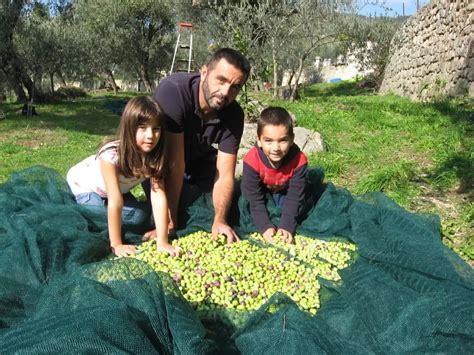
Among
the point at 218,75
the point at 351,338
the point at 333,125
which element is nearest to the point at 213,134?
the point at 218,75

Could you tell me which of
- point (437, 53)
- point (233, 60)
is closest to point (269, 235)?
point (233, 60)

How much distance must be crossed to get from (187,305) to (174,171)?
5.72 feet

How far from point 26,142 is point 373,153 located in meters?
7.89

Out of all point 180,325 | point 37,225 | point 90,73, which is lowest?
point 180,325

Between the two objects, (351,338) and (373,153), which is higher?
(373,153)

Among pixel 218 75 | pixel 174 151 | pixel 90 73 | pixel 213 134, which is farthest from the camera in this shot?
pixel 90 73

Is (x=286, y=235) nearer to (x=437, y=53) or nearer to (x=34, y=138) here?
(x=34, y=138)

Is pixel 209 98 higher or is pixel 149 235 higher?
pixel 209 98

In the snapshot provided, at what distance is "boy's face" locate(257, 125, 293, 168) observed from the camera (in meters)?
3.79

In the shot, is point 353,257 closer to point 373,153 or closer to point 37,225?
point 37,225

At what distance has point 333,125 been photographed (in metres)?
8.66

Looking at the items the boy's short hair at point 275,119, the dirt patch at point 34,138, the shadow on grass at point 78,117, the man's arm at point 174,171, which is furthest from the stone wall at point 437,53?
the dirt patch at point 34,138

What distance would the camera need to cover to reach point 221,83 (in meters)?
3.57

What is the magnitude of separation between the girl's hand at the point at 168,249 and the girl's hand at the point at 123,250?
183 mm
